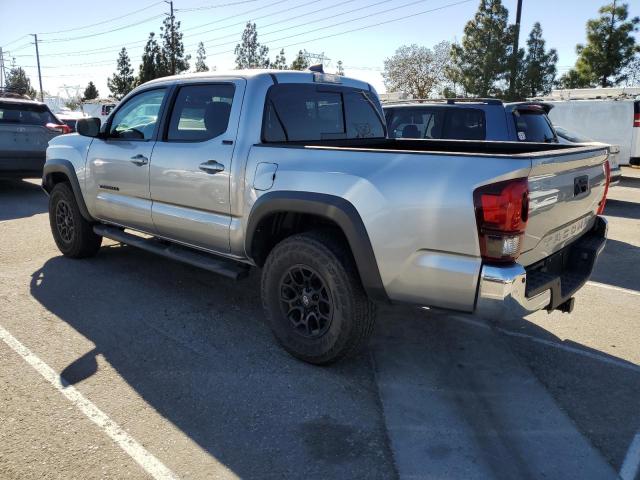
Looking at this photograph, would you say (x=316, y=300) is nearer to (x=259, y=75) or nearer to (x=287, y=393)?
(x=287, y=393)

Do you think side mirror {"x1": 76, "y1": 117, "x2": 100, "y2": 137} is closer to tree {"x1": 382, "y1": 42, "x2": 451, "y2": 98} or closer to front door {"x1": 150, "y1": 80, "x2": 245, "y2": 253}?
front door {"x1": 150, "y1": 80, "x2": 245, "y2": 253}

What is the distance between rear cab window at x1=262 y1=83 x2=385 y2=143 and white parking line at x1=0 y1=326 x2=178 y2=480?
82.1 inches

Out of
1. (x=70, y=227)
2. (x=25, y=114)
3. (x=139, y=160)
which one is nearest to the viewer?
(x=139, y=160)

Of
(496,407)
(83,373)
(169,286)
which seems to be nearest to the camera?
(496,407)

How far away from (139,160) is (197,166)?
0.86 metres

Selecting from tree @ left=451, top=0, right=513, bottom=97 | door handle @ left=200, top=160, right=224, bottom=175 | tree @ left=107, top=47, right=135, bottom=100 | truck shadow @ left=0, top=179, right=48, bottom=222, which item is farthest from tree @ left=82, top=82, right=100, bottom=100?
door handle @ left=200, top=160, right=224, bottom=175

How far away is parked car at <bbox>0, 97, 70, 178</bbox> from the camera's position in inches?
385

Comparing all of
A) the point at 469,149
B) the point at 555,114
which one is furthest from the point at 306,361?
the point at 555,114

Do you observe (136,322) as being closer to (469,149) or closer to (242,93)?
(242,93)

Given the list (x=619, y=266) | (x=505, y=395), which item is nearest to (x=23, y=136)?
(x=505, y=395)

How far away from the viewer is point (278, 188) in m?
3.62

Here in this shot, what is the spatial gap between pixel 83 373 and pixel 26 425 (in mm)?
586

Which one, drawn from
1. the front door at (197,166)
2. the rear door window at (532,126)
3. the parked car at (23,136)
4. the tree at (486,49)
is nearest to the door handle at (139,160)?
the front door at (197,166)

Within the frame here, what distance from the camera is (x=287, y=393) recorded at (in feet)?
11.0
